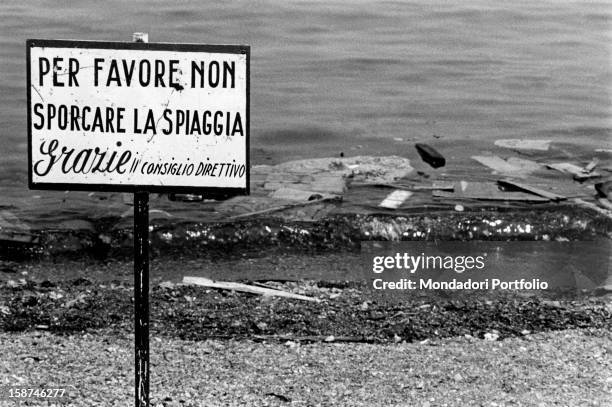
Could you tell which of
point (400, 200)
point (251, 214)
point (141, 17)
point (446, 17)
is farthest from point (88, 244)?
point (446, 17)

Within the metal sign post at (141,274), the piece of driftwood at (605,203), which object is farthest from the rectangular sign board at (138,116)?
the piece of driftwood at (605,203)

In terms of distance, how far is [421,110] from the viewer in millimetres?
17516

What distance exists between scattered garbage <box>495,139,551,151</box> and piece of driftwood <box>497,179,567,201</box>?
8.16 feet

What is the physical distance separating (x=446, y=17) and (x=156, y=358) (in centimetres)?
1981

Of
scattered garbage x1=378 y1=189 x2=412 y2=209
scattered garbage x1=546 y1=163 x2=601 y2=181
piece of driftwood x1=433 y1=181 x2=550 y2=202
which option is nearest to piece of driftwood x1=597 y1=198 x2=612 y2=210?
piece of driftwood x1=433 y1=181 x2=550 y2=202

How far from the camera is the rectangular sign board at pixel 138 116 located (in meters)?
4.38

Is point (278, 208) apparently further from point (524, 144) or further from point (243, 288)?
point (524, 144)

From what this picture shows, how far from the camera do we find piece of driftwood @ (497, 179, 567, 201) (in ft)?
38.6

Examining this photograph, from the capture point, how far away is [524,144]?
15.2 m

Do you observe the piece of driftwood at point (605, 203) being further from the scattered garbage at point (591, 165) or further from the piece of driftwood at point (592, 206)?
the scattered garbage at point (591, 165)

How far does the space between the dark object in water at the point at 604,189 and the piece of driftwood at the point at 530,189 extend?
21.2 inches

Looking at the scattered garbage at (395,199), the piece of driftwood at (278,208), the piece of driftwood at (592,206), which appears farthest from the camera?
the scattered garbage at (395,199)

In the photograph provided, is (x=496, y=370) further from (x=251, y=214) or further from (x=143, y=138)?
(x=251, y=214)

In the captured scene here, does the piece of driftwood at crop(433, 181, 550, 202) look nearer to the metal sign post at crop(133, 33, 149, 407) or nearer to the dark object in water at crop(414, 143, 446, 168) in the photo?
the dark object in water at crop(414, 143, 446, 168)
